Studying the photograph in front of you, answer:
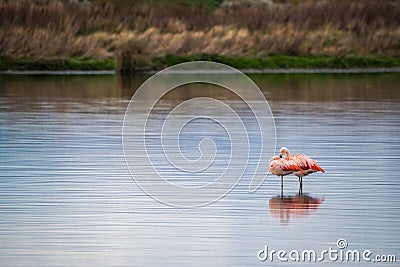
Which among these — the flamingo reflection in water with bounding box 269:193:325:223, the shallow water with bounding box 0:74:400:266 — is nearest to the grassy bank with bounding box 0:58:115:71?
the shallow water with bounding box 0:74:400:266

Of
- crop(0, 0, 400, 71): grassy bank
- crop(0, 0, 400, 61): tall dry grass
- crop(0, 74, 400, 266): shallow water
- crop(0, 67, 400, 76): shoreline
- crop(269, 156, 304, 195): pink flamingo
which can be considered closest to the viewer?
crop(0, 74, 400, 266): shallow water

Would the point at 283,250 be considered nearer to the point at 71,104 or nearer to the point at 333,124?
the point at 333,124

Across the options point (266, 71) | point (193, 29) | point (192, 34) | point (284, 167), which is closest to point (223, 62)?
point (266, 71)

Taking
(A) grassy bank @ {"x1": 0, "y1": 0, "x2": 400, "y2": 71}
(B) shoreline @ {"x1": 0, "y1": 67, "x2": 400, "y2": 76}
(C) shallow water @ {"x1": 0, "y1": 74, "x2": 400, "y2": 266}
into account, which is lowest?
(C) shallow water @ {"x1": 0, "y1": 74, "x2": 400, "y2": 266}

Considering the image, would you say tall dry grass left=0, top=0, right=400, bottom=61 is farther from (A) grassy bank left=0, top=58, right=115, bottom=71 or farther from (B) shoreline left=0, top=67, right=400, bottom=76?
(B) shoreline left=0, top=67, right=400, bottom=76

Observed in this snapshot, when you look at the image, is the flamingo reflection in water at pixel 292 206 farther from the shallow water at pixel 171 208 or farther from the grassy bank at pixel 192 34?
the grassy bank at pixel 192 34

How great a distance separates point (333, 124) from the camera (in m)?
21.2

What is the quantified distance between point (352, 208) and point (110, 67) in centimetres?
2549

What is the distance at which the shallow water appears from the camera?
10.4m

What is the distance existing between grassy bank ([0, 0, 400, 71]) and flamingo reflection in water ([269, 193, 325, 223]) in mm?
24095

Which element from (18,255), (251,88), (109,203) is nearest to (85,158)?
(109,203)

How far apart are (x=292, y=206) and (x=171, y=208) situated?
121 cm

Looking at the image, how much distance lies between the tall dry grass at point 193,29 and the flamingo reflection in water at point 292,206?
79.8 feet

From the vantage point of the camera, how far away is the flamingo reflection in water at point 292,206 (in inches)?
469
